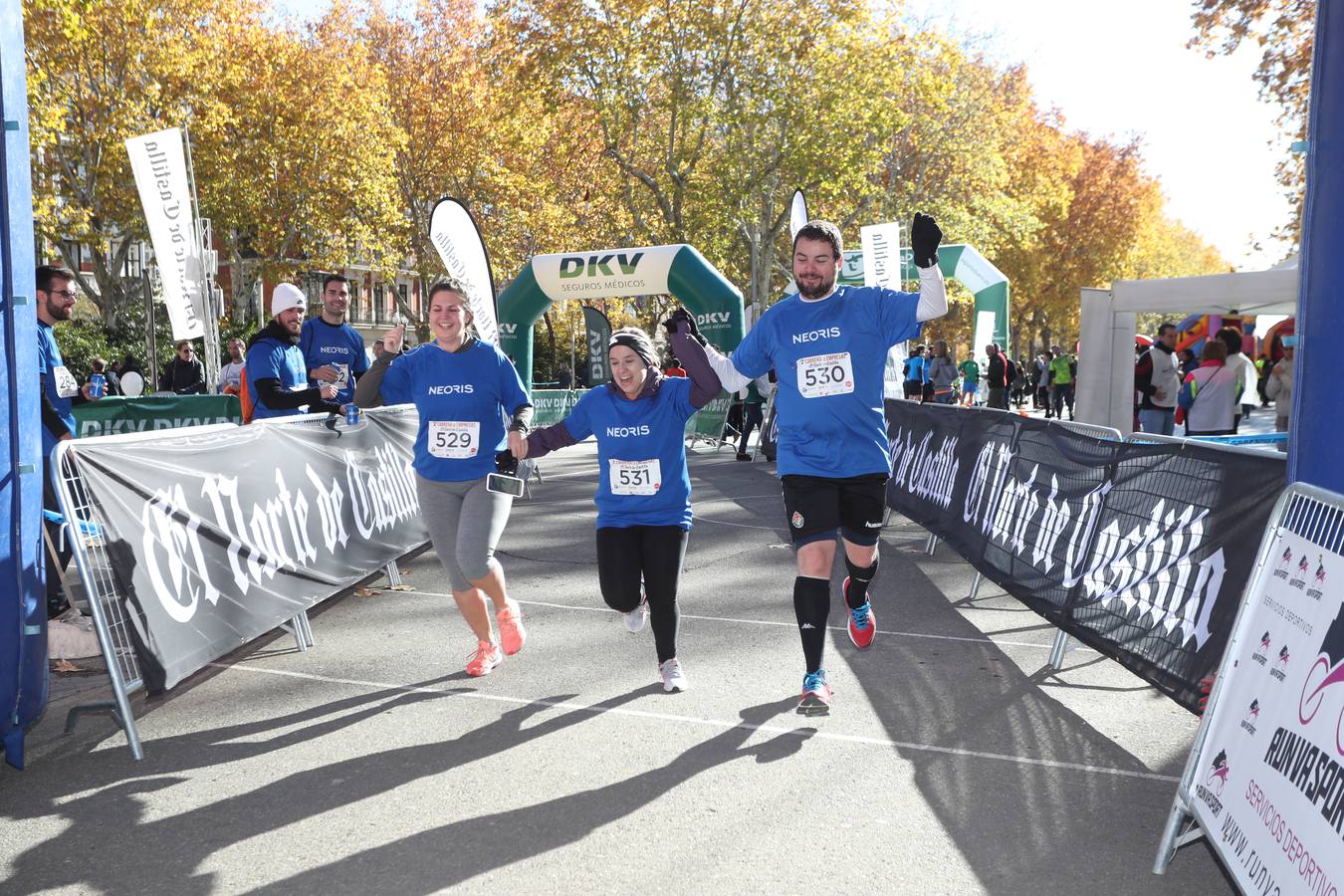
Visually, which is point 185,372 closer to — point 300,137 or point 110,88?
point 110,88

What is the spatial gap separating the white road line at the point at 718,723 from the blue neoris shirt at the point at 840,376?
113 centimetres

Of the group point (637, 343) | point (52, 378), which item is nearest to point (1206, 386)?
point (637, 343)

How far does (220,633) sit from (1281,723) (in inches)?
166

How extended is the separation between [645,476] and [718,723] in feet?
3.88

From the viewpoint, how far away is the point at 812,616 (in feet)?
15.9

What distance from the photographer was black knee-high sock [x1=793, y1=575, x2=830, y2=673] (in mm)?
4824

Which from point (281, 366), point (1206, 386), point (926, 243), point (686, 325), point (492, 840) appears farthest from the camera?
point (1206, 386)

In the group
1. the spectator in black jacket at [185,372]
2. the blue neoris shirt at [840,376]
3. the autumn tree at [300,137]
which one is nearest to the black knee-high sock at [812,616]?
the blue neoris shirt at [840,376]

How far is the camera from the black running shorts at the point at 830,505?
4.88 metres

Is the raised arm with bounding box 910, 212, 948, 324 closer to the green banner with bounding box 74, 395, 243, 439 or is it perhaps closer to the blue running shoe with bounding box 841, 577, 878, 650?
the blue running shoe with bounding box 841, 577, 878, 650

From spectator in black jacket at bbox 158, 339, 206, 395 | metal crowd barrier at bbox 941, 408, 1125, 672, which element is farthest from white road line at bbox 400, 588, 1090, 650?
spectator in black jacket at bbox 158, 339, 206, 395

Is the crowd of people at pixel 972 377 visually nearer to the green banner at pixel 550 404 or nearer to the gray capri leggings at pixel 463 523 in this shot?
the green banner at pixel 550 404

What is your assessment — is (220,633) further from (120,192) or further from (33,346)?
(120,192)

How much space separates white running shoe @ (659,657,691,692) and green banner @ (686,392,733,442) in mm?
15459
